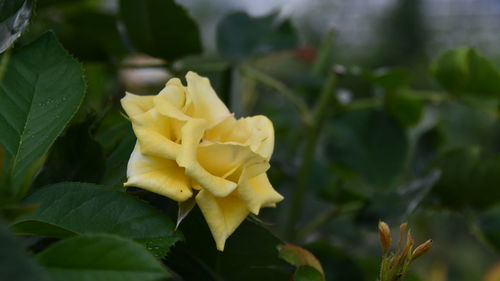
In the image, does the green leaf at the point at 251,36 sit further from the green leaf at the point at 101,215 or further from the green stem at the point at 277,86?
the green leaf at the point at 101,215

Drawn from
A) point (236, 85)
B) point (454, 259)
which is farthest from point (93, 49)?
point (454, 259)

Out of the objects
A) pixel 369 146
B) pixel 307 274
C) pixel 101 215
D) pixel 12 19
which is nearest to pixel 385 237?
pixel 307 274

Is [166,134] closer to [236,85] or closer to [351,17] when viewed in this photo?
[236,85]

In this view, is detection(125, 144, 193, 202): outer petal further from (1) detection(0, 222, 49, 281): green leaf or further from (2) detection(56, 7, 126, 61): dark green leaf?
(2) detection(56, 7, 126, 61): dark green leaf

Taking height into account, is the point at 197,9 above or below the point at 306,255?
below

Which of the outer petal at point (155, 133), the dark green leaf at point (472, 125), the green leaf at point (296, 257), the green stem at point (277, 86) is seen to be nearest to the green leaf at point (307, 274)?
the green leaf at point (296, 257)
